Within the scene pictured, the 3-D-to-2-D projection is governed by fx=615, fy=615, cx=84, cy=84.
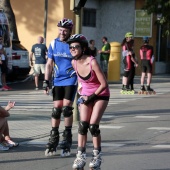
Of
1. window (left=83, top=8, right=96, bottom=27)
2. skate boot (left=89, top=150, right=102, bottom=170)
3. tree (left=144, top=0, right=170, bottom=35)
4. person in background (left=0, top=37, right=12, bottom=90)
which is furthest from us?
window (left=83, top=8, right=96, bottom=27)

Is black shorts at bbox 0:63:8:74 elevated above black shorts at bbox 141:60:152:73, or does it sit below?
below

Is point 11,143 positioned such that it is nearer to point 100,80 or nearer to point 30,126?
point 30,126

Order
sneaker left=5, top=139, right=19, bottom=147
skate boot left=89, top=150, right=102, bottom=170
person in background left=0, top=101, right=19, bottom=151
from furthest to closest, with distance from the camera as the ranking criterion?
sneaker left=5, top=139, right=19, bottom=147, person in background left=0, top=101, right=19, bottom=151, skate boot left=89, top=150, right=102, bottom=170

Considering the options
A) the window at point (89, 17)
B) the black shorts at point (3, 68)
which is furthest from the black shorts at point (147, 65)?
the window at point (89, 17)

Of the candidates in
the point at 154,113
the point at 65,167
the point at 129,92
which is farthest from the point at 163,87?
the point at 65,167

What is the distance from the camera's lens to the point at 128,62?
20047 millimetres

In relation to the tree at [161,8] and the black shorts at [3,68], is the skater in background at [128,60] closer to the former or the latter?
the black shorts at [3,68]

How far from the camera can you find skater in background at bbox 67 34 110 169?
8.02 m

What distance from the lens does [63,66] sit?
31.2 feet

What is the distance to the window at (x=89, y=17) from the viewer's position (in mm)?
32031

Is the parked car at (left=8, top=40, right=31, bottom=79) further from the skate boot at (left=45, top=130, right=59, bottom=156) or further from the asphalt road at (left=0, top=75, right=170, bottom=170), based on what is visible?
the skate boot at (left=45, top=130, right=59, bottom=156)

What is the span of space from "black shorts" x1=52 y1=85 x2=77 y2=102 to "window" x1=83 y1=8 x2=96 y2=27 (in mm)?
22581

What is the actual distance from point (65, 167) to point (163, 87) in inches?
608

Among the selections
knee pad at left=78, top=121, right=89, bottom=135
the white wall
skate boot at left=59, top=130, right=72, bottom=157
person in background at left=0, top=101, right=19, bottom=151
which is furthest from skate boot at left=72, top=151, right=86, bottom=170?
the white wall
